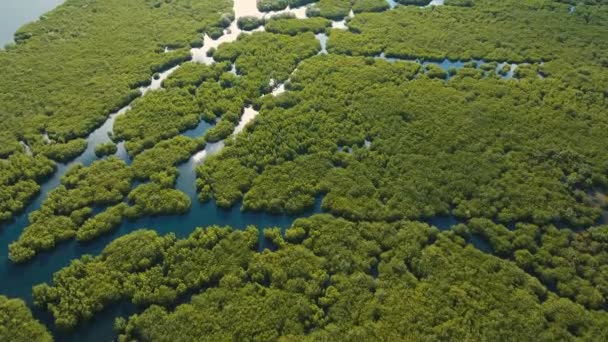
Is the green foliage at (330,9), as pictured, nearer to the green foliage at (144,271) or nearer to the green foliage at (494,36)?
the green foliage at (494,36)

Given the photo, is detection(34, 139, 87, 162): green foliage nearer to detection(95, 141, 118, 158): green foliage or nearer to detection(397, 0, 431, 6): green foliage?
detection(95, 141, 118, 158): green foliage

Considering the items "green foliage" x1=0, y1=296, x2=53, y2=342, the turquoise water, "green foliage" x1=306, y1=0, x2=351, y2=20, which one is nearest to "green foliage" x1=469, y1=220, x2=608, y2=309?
"green foliage" x1=0, y1=296, x2=53, y2=342

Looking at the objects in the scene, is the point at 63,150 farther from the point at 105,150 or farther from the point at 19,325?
the point at 19,325

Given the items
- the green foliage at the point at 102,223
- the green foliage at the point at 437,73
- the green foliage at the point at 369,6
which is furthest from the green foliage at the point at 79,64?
the green foliage at the point at 437,73

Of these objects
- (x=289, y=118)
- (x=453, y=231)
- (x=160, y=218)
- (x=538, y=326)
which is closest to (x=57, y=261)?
(x=160, y=218)

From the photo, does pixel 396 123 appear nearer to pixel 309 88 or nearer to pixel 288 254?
pixel 309 88
